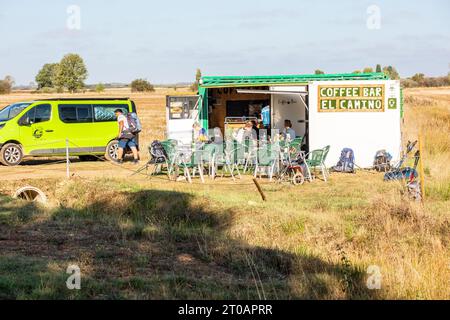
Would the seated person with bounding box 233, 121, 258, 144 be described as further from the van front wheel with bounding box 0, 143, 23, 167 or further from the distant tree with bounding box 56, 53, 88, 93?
the distant tree with bounding box 56, 53, 88, 93

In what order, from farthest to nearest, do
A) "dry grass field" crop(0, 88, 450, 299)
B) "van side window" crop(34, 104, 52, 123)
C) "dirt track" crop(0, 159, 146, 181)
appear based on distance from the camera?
1. "van side window" crop(34, 104, 52, 123)
2. "dirt track" crop(0, 159, 146, 181)
3. "dry grass field" crop(0, 88, 450, 299)

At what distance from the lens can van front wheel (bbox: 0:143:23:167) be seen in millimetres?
19672

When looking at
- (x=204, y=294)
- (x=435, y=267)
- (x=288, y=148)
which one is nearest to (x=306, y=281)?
(x=204, y=294)

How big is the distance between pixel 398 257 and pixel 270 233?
2.68 metres

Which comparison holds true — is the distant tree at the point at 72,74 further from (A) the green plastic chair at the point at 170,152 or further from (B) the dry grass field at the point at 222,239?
(B) the dry grass field at the point at 222,239

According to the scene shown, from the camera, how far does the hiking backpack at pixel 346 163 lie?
18484mm

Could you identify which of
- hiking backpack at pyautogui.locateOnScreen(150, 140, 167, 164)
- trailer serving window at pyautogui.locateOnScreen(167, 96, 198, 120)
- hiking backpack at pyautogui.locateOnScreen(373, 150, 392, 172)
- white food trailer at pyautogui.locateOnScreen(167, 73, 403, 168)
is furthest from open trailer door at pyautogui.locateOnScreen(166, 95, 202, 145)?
hiking backpack at pyautogui.locateOnScreen(373, 150, 392, 172)

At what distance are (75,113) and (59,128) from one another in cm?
67

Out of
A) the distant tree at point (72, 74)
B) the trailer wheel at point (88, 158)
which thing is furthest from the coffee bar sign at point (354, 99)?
the distant tree at point (72, 74)

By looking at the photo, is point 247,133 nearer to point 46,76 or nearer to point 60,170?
point 60,170

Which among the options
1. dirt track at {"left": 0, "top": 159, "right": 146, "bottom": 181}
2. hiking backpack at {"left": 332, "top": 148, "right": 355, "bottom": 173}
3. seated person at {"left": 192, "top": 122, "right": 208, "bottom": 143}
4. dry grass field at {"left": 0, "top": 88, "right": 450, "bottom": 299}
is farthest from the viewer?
hiking backpack at {"left": 332, "top": 148, "right": 355, "bottom": 173}

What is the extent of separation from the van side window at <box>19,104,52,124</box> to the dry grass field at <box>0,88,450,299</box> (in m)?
3.24

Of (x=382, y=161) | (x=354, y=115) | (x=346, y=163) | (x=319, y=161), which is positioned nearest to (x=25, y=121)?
(x=319, y=161)

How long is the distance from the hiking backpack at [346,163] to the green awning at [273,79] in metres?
2.42
